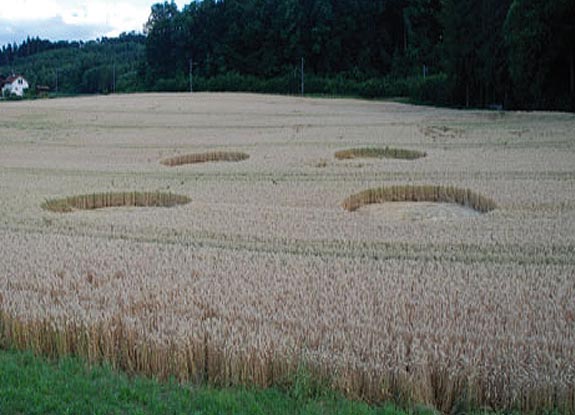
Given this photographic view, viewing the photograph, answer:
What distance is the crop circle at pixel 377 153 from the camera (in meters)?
18.5

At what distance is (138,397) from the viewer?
15.9 ft

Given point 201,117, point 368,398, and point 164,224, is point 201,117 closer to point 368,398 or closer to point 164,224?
point 164,224

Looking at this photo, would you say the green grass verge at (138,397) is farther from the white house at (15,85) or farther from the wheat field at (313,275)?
the white house at (15,85)

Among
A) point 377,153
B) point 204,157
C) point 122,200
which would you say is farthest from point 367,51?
point 122,200

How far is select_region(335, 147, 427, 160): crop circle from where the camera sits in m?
18.5

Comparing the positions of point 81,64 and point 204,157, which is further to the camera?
point 81,64

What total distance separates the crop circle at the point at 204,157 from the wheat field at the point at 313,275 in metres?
1.63

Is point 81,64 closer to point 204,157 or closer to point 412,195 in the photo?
point 204,157

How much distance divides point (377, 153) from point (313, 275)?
11.8 m

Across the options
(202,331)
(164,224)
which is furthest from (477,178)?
(202,331)

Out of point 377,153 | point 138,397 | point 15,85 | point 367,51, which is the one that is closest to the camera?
point 138,397

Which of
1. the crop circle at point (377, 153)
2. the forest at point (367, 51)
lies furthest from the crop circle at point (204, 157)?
the forest at point (367, 51)

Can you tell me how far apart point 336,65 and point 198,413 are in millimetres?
66185

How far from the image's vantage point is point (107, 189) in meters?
13.7
